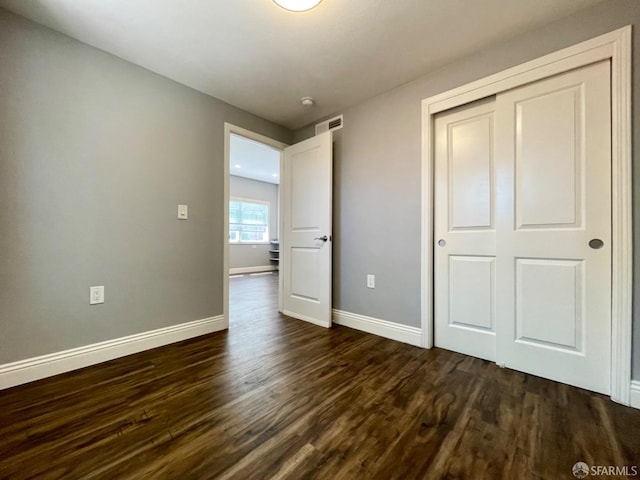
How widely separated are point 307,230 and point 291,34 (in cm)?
174

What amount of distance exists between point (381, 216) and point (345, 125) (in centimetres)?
107

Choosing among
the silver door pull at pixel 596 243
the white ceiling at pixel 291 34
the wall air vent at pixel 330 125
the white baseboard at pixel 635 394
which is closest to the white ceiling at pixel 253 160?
the wall air vent at pixel 330 125

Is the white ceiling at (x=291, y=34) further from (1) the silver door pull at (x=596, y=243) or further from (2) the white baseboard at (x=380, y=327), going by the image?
(2) the white baseboard at (x=380, y=327)

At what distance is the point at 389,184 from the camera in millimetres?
2445

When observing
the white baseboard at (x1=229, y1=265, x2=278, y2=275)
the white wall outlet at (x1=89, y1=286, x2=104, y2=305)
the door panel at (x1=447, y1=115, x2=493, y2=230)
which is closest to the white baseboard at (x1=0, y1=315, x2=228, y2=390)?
the white wall outlet at (x1=89, y1=286, x2=104, y2=305)

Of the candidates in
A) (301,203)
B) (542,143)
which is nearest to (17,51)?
(301,203)

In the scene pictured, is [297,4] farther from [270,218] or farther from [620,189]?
[270,218]

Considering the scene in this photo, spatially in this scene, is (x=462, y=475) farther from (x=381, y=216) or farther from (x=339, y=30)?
(x=339, y=30)

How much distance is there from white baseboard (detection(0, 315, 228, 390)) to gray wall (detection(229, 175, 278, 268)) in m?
4.60

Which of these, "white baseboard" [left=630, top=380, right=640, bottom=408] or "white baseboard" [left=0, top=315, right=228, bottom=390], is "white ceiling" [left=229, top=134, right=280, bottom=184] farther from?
"white baseboard" [left=630, top=380, right=640, bottom=408]

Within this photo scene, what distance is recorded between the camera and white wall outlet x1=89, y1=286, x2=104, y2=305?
189 cm

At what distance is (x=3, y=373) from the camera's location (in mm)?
1567

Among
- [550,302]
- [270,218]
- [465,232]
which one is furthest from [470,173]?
[270,218]

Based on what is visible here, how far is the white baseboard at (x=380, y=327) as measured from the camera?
226 centimetres
